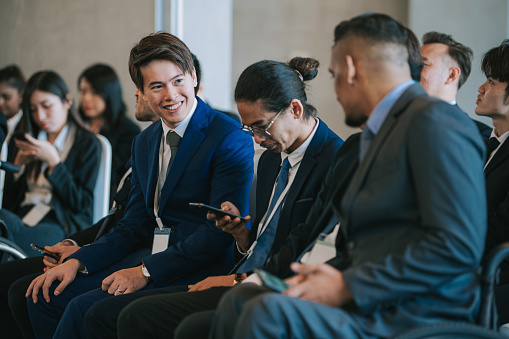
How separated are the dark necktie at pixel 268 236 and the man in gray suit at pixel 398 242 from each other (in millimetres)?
607

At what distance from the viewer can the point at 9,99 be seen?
6383mm

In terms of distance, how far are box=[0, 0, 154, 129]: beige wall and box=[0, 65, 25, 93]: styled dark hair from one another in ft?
0.82

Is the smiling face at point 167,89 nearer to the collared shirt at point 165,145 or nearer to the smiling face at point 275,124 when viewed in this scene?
the collared shirt at point 165,145

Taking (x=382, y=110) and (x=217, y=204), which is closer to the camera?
(x=382, y=110)

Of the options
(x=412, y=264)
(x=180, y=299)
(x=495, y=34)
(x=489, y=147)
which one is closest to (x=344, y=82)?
(x=412, y=264)

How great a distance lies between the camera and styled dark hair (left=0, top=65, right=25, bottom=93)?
6363 millimetres

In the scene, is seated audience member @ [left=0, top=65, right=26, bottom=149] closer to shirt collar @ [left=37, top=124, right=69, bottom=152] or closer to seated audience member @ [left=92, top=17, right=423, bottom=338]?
shirt collar @ [left=37, top=124, right=69, bottom=152]

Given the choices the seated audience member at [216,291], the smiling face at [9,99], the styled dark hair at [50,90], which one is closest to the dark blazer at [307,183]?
the seated audience member at [216,291]

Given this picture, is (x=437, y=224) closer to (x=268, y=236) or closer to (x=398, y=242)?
(x=398, y=242)

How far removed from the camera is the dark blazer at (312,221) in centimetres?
200

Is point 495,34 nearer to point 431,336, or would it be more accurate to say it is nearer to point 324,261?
point 324,261

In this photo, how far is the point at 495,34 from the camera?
4.73 m

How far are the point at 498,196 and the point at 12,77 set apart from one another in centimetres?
554

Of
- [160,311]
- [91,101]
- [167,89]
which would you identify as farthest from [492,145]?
[91,101]
